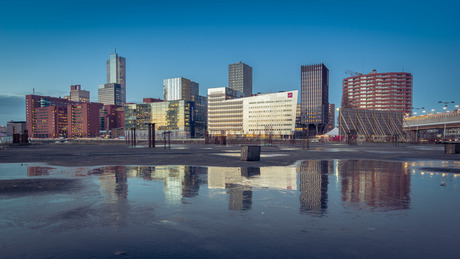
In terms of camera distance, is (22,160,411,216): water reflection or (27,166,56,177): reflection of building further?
(27,166,56,177): reflection of building

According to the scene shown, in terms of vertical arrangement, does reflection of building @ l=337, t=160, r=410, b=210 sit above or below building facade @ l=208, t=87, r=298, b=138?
below

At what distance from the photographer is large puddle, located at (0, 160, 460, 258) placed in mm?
4828

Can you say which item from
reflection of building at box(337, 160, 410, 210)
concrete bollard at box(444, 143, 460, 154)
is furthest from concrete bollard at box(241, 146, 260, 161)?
concrete bollard at box(444, 143, 460, 154)

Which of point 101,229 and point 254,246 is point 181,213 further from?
point 254,246

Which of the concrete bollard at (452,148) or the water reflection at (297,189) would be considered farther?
the concrete bollard at (452,148)

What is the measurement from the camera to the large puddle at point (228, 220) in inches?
190

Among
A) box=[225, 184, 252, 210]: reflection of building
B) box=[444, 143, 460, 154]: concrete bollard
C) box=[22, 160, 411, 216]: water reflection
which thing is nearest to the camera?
box=[225, 184, 252, 210]: reflection of building

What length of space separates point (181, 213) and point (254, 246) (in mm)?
2765

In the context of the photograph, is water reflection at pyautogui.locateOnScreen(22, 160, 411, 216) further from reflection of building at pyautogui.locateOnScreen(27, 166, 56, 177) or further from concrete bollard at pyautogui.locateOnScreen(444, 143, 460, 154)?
concrete bollard at pyautogui.locateOnScreen(444, 143, 460, 154)

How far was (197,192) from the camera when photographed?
9883 millimetres

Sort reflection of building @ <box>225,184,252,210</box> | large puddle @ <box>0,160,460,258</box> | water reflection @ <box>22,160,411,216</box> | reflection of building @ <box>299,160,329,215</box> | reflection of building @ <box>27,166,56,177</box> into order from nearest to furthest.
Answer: large puddle @ <box>0,160,460,258</box>
reflection of building @ <box>299,160,329,215</box>
reflection of building @ <box>225,184,252,210</box>
water reflection @ <box>22,160,411,216</box>
reflection of building @ <box>27,166,56,177</box>

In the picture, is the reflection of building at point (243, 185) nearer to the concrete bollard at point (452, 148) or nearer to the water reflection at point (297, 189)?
the water reflection at point (297, 189)

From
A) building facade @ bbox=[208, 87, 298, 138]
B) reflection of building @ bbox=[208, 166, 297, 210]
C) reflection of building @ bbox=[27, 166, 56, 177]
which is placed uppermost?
building facade @ bbox=[208, 87, 298, 138]

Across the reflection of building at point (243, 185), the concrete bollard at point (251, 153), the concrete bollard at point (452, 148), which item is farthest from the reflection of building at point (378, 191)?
the concrete bollard at point (452, 148)
